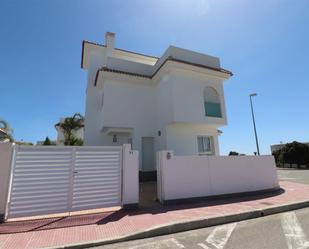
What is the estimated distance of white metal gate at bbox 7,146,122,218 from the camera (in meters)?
6.14

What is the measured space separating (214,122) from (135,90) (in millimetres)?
6240

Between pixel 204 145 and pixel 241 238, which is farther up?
pixel 204 145

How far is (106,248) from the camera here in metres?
4.42

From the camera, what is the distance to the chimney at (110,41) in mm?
17391

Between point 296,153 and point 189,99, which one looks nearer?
point 189,99

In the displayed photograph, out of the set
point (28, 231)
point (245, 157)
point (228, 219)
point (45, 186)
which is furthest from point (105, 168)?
point (245, 157)

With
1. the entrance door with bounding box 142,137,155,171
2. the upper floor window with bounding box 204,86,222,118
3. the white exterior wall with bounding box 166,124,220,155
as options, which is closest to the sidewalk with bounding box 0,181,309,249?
the white exterior wall with bounding box 166,124,220,155

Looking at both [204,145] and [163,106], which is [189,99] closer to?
[163,106]

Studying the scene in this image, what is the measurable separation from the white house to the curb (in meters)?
6.82

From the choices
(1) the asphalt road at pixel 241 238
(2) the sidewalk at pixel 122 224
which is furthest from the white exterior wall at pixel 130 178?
(1) the asphalt road at pixel 241 238

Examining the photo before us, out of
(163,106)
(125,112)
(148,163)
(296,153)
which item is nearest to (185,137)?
(163,106)

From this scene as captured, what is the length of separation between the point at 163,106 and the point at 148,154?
3.90 metres

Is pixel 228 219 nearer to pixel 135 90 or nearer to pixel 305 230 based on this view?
pixel 305 230

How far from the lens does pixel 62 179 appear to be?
6633 mm
